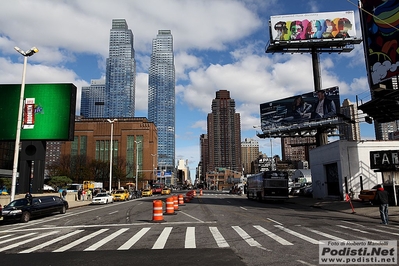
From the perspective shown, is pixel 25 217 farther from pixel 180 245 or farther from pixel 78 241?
pixel 180 245

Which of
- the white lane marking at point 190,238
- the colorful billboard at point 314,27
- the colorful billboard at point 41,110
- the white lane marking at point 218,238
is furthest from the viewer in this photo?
the colorful billboard at point 314,27

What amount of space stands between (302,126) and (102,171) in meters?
65.5

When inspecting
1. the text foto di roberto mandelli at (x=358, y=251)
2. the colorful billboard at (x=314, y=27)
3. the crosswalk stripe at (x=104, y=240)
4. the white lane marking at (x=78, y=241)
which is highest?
the colorful billboard at (x=314, y=27)

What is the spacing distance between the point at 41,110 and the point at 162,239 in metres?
32.4

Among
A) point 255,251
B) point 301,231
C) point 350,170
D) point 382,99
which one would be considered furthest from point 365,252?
point 350,170

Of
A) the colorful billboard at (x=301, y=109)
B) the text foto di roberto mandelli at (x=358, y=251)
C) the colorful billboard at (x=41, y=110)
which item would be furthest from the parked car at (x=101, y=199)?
the text foto di roberto mandelli at (x=358, y=251)

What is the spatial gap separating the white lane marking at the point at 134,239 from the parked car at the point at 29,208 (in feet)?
32.7

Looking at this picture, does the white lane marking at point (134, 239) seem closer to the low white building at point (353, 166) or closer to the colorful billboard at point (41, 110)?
the low white building at point (353, 166)

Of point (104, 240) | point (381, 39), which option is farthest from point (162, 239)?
point (381, 39)

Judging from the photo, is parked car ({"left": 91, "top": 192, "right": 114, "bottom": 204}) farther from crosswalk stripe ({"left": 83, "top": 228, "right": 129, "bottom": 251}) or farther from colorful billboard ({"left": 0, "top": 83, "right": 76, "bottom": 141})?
crosswalk stripe ({"left": 83, "top": 228, "right": 129, "bottom": 251})

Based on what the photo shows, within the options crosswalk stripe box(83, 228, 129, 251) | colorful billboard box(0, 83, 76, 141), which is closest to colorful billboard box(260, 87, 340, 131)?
colorful billboard box(0, 83, 76, 141)

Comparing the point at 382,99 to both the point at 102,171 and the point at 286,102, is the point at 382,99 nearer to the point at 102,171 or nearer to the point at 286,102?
the point at 286,102

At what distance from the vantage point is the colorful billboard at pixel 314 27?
44812mm

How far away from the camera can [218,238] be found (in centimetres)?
1112
